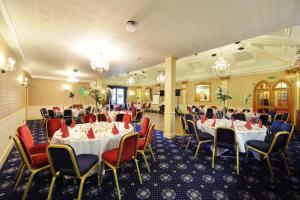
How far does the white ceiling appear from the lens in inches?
92.7

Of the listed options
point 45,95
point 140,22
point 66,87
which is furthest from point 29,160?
point 45,95

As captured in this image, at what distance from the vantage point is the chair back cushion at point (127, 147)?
2104mm

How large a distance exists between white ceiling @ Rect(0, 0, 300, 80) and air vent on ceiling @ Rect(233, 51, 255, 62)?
464cm

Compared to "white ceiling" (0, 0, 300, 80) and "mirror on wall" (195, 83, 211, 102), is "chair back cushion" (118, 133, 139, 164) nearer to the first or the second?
"white ceiling" (0, 0, 300, 80)

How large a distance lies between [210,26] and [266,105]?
23.4 ft

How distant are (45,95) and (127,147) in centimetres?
1050

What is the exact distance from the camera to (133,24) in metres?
2.87

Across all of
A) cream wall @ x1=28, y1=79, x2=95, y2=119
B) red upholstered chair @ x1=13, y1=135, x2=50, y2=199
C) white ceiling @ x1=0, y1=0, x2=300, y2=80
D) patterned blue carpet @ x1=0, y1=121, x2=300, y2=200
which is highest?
white ceiling @ x1=0, y1=0, x2=300, y2=80

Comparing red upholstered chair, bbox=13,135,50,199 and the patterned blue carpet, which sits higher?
red upholstered chair, bbox=13,135,50,199

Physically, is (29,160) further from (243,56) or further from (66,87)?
(243,56)

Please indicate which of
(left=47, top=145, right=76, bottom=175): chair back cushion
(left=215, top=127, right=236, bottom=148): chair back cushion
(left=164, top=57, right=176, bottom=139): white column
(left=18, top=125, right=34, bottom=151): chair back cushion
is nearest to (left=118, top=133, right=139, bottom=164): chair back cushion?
(left=47, top=145, right=76, bottom=175): chair back cushion

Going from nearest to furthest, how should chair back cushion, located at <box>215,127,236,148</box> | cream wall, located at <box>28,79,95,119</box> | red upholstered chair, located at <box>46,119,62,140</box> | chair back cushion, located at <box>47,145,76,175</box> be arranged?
1. chair back cushion, located at <box>47,145,76,175</box>
2. chair back cushion, located at <box>215,127,236,148</box>
3. red upholstered chair, located at <box>46,119,62,140</box>
4. cream wall, located at <box>28,79,95,119</box>

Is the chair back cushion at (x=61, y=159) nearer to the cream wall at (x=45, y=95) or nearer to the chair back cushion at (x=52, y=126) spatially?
the chair back cushion at (x=52, y=126)

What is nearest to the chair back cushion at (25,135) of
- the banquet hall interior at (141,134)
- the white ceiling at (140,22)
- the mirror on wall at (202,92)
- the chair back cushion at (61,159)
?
the banquet hall interior at (141,134)
